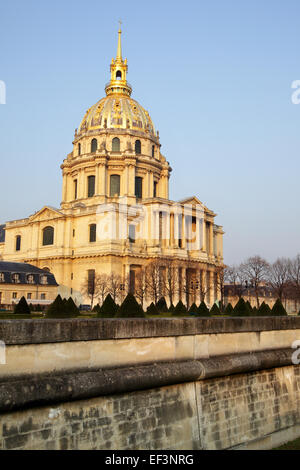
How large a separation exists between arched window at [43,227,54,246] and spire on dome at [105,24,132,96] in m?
29.6

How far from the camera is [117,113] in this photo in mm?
81438

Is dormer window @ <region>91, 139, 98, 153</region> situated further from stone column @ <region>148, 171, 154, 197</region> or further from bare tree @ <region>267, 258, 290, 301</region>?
bare tree @ <region>267, 258, 290, 301</region>

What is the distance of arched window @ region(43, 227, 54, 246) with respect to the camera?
73.6 metres

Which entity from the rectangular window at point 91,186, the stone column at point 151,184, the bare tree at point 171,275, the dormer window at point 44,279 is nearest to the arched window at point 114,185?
the rectangular window at point 91,186

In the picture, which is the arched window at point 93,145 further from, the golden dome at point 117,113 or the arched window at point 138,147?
the arched window at point 138,147

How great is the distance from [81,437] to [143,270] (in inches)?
2174

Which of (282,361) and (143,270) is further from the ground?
(143,270)

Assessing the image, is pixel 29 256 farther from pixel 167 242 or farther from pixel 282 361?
pixel 282 361

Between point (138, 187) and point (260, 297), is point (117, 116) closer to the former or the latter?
point (138, 187)

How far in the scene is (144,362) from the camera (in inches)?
414

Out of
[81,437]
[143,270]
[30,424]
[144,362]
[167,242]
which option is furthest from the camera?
[167,242]
